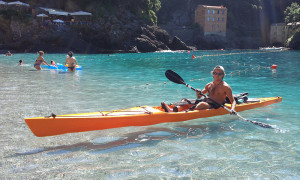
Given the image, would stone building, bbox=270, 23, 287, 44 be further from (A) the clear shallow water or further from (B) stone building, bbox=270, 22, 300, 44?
(A) the clear shallow water

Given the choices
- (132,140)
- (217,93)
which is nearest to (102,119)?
(132,140)

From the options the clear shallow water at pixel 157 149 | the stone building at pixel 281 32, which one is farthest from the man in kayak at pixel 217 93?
the stone building at pixel 281 32

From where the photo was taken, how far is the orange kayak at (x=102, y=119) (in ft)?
17.5

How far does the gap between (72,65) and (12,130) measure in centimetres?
1292

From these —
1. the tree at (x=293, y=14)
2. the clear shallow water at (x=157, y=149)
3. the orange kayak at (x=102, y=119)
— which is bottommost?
the clear shallow water at (x=157, y=149)

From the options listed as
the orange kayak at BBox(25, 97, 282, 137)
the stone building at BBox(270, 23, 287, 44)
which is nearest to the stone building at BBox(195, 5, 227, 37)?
the stone building at BBox(270, 23, 287, 44)

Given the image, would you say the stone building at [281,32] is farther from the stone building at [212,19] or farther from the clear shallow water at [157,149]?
the clear shallow water at [157,149]

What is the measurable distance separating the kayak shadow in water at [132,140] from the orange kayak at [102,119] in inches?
10.9

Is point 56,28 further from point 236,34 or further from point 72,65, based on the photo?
point 236,34

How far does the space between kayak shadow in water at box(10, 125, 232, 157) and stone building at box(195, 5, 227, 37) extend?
70.8 metres

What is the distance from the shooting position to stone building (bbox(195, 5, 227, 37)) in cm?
7425

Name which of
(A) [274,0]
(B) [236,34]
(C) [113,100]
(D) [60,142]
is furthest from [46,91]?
(A) [274,0]

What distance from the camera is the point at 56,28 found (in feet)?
165

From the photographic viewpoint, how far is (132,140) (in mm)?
6004
